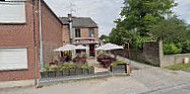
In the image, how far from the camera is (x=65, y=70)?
41.1ft

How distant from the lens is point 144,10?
2364 cm

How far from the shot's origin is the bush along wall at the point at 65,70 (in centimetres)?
1210

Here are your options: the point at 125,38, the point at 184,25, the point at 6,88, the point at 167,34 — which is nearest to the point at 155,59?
the point at 167,34

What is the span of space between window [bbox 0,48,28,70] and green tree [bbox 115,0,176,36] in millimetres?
16256

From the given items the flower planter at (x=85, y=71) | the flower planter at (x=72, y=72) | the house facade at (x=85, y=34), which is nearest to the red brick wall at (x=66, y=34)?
the house facade at (x=85, y=34)

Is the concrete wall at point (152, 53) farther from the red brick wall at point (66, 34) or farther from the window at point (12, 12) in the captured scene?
the red brick wall at point (66, 34)

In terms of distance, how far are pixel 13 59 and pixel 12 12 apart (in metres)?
2.81

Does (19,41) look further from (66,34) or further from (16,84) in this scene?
(66,34)

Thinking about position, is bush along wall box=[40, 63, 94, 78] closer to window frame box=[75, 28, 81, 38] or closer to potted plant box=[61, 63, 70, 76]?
potted plant box=[61, 63, 70, 76]

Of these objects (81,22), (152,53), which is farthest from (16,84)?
(81,22)

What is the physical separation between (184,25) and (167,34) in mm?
3100

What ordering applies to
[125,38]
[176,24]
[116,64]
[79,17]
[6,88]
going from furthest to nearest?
[79,17]
[125,38]
[176,24]
[116,64]
[6,88]

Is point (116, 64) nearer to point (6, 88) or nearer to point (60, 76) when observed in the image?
point (60, 76)

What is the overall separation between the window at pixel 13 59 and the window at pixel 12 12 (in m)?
1.75
